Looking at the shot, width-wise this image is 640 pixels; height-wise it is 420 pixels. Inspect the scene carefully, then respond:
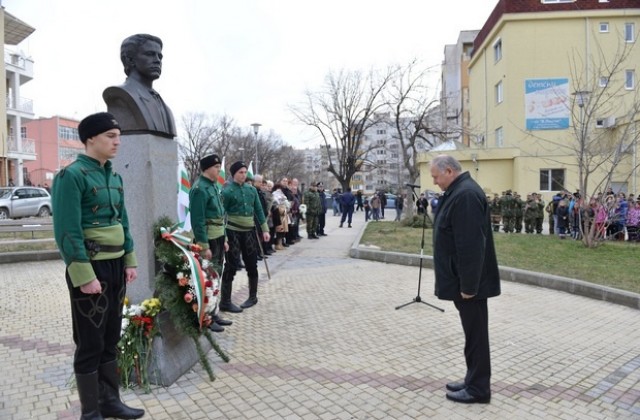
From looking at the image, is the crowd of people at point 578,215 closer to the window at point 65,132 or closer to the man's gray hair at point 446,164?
the man's gray hair at point 446,164

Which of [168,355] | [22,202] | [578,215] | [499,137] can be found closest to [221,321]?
[168,355]

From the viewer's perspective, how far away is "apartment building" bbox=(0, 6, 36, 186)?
120 feet

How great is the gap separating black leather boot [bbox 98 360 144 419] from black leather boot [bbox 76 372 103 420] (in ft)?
0.46

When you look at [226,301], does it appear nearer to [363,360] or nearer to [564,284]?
[363,360]

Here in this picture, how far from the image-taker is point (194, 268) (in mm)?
4266

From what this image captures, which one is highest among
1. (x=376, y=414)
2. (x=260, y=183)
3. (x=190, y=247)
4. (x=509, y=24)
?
(x=509, y=24)

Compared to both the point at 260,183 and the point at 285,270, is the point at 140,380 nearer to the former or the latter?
the point at 285,270

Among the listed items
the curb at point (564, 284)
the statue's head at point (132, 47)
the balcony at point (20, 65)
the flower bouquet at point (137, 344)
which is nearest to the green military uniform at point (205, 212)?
the flower bouquet at point (137, 344)

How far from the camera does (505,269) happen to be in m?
9.25

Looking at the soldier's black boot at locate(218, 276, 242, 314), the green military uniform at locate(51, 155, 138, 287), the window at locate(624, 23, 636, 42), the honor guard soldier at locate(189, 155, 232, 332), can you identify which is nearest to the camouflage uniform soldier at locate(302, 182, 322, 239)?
the soldier's black boot at locate(218, 276, 242, 314)

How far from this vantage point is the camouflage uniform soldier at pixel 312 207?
16453 mm

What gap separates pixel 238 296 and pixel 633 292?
19.9 feet

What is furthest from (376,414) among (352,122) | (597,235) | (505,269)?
(352,122)

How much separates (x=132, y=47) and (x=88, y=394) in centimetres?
305
